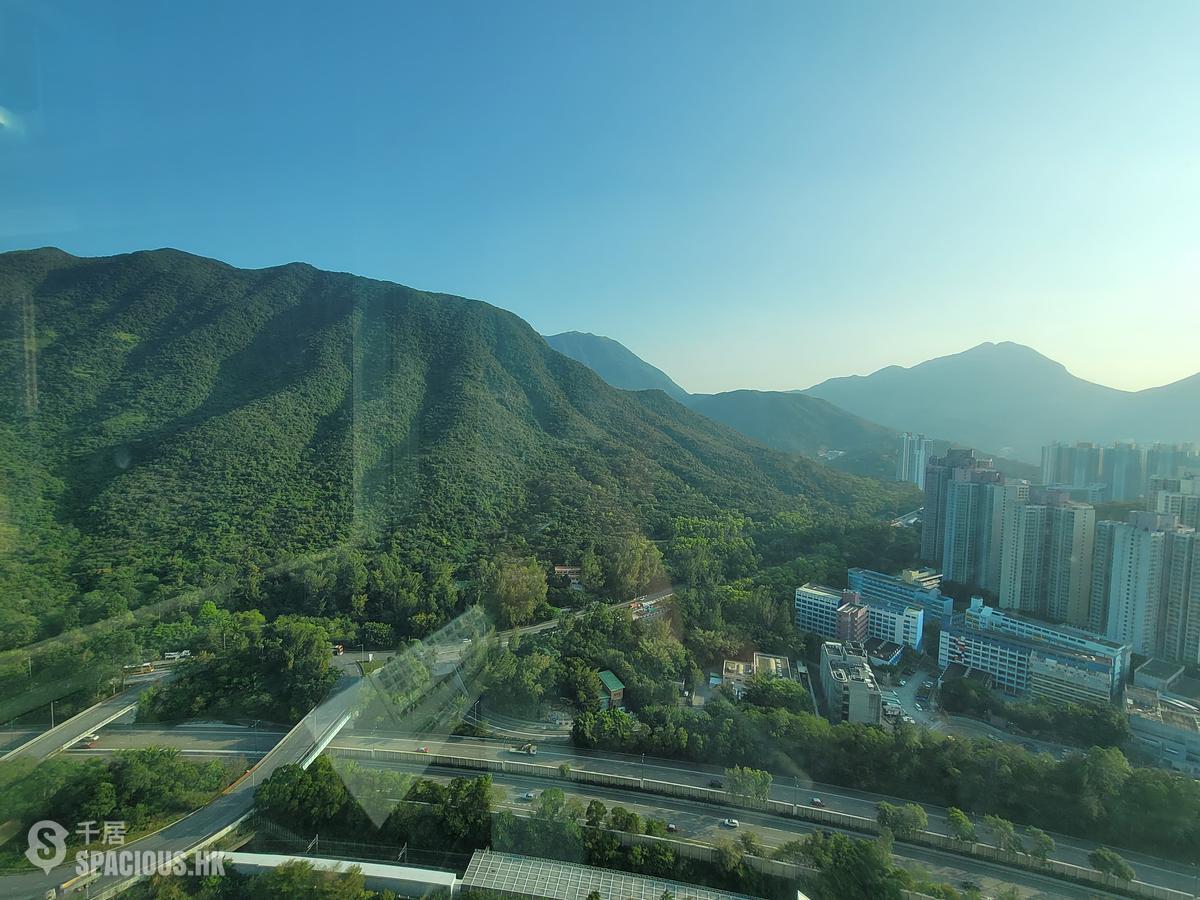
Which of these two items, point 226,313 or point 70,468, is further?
point 226,313

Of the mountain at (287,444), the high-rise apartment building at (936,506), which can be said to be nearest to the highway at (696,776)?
the mountain at (287,444)

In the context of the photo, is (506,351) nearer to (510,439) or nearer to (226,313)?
(510,439)

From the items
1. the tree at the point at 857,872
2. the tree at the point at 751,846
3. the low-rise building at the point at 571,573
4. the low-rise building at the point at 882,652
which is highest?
the low-rise building at the point at 571,573

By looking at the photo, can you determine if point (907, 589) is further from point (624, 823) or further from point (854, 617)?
point (624, 823)

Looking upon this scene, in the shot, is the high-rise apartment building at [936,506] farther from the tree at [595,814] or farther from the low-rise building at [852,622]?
the tree at [595,814]

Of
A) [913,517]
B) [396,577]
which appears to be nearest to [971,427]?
[913,517]

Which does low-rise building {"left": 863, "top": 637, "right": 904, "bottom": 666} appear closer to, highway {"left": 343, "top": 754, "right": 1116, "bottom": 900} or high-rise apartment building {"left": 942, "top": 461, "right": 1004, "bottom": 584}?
high-rise apartment building {"left": 942, "top": 461, "right": 1004, "bottom": 584}

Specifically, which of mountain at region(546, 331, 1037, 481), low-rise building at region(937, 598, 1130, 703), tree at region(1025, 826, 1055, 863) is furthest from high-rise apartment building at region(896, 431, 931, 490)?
tree at region(1025, 826, 1055, 863)
